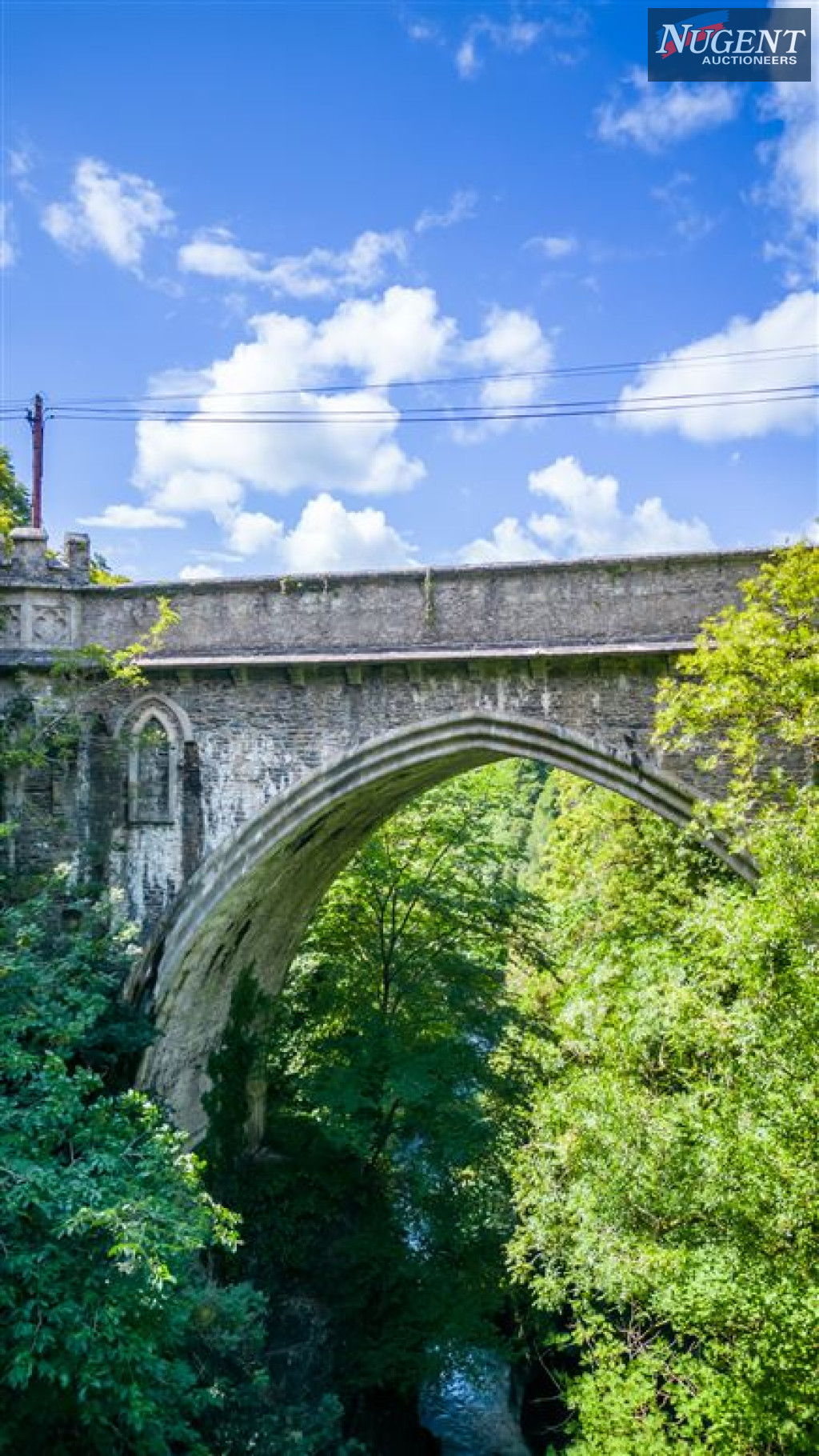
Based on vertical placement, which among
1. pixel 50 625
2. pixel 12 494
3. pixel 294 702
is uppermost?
pixel 12 494

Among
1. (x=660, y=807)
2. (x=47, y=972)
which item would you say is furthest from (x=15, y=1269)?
(x=660, y=807)

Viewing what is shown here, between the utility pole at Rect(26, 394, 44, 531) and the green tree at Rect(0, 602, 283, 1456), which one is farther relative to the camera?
the utility pole at Rect(26, 394, 44, 531)

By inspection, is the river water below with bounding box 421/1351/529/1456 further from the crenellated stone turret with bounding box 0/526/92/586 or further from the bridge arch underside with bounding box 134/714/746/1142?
the crenellated stone turret with bounding box 0/526/92/586

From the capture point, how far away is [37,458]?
17.8 metres

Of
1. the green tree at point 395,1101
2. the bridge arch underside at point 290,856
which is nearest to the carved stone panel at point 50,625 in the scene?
the bridge arch underside at point 290,856

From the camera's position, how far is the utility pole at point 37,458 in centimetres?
1775

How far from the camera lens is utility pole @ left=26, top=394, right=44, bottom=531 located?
17750mm

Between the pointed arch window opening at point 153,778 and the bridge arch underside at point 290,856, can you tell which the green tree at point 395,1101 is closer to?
the bridge arch underside at point 290,856

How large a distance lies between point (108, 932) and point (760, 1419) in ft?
24.4

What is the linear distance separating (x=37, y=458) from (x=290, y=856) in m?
9.78

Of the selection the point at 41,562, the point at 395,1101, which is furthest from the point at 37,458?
the point at 395,1101

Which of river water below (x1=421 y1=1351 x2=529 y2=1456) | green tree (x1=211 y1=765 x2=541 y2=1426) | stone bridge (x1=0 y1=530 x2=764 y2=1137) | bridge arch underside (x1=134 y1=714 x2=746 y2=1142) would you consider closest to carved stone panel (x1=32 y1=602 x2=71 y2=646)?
stone bridge (x1=0 y1=530 x2=764 y2=1137)

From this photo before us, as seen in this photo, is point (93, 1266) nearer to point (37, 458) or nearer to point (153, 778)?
point (153, 778)

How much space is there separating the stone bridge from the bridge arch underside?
3cm
